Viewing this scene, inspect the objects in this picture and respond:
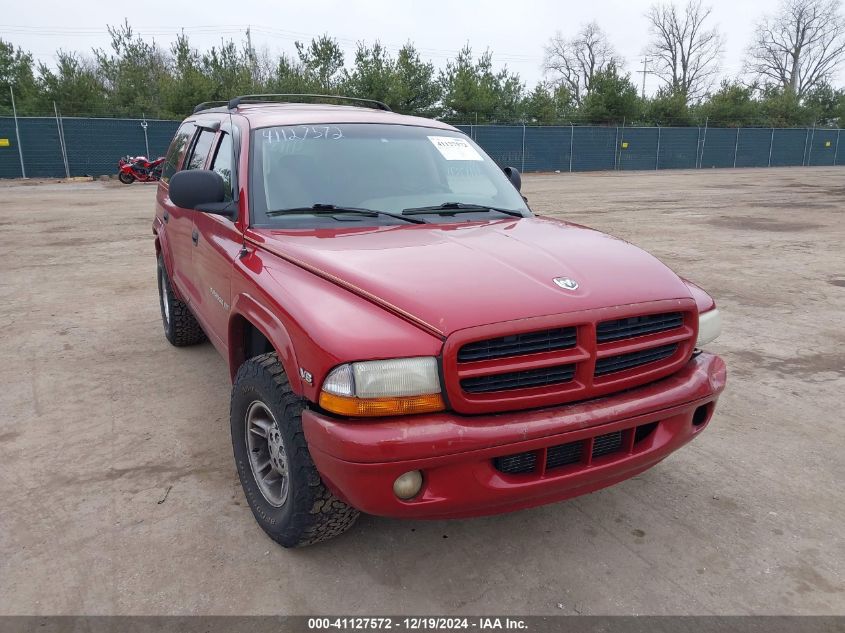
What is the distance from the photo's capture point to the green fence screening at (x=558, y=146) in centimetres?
2364

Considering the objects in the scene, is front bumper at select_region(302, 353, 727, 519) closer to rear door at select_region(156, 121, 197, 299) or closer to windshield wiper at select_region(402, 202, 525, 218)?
windshield wiper at select_region(402, 202, 525, 218)

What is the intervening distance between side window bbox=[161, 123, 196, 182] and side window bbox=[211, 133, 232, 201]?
3.34ft

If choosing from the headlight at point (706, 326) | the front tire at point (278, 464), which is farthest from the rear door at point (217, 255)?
the headlight at point (706, 326)

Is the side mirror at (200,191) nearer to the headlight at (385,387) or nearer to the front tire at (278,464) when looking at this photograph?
the front tire at (278,464)

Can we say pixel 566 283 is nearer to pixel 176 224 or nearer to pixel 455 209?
pixel 455 209

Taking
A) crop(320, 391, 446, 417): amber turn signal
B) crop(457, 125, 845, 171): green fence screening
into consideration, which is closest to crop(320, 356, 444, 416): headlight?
crop(320, 391, 446, 417): amber turn signal

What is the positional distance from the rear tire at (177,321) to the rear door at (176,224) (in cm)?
24

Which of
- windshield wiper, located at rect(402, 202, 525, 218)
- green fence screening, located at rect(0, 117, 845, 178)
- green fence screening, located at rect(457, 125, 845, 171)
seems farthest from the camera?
green fence screening, located at rect(457, 125, 845, 171)

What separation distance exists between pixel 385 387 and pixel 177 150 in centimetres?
378

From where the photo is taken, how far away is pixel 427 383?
2.13 meters

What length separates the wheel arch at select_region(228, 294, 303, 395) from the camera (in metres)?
2.33

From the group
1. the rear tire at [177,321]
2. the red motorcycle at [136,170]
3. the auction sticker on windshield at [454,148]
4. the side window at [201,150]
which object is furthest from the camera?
the red motorcycle at [136,170]

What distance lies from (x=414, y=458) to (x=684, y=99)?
142 feet

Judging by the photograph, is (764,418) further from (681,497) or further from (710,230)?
(710,230)
